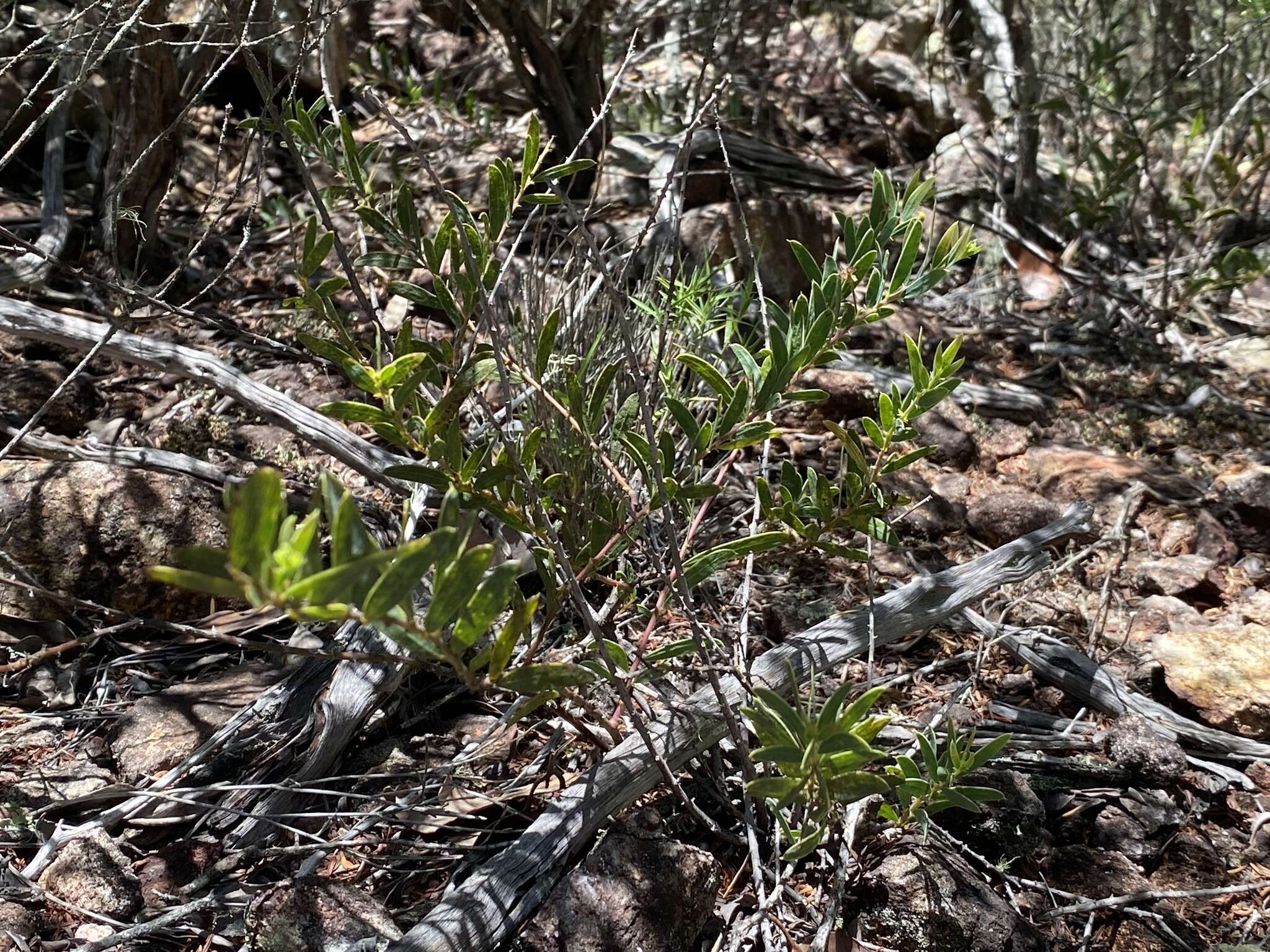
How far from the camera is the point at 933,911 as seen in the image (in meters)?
1.90

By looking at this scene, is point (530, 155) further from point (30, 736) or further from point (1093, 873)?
point (1093, 873)

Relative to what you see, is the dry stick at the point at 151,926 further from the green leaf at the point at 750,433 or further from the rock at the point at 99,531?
the green leaf at the point at 750,433

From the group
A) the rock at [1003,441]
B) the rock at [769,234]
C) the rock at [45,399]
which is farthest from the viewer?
the rock at [769,234]

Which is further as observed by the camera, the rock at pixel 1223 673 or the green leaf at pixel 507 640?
the rock at pixel 1223 673

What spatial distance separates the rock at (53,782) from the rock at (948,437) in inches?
109

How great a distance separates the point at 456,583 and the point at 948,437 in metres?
3.05

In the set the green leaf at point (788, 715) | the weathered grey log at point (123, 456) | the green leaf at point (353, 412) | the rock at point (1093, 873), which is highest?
the green leaf at point (353, 412)

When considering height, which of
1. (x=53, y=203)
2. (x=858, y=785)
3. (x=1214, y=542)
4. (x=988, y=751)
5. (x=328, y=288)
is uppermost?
(x=328, y=288)

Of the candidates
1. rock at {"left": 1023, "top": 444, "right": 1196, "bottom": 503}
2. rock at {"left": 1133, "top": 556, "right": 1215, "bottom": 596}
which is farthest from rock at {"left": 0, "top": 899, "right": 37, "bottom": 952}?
rock at {"left": 1023, "top": 444, "right": 1196, "bottom": 503}

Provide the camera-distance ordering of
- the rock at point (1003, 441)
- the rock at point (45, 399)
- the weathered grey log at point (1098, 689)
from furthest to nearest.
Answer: the rock at point (1003, 441) < the rock at point (45, 399) < the weathered grey log at point (1098, 689)

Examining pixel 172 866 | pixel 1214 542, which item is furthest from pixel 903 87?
pixel 172 866

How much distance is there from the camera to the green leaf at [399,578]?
1.04m

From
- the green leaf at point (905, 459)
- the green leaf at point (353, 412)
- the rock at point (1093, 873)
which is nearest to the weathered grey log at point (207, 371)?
the green leaf at point (353, 412)

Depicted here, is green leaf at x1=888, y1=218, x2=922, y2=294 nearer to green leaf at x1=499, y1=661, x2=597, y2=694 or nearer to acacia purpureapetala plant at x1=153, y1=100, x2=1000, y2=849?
acacia purpureapetala plant at x1=153, y1=100, x2=1000, y2=849
